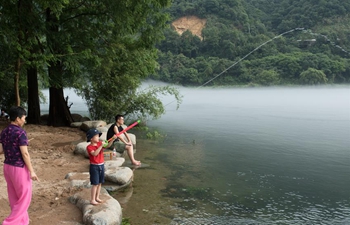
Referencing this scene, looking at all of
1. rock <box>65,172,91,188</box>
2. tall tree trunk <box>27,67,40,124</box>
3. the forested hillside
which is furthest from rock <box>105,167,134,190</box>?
the forested hillside

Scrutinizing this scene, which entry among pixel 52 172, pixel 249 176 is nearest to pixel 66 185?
pixel 52 172

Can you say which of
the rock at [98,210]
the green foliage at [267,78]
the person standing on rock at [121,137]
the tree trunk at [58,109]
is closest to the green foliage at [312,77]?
the green foliage at [267,78]

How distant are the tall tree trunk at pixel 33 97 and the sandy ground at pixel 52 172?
1.05 m

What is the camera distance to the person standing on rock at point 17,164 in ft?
15.1

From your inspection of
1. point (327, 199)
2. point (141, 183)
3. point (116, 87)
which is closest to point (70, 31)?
point (116, 87)

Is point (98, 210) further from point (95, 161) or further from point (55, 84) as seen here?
point (55, 84)

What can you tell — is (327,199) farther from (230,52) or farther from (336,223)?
(230,52)

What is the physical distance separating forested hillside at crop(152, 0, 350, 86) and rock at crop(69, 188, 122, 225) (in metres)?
41.3

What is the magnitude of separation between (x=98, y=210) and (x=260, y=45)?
4223 centimetres

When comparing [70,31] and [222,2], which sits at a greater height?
[222,2]

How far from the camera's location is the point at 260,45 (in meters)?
45.1

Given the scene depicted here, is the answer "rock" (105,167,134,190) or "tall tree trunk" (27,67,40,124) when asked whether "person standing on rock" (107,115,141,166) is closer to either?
"rock" (105,167,134,190)

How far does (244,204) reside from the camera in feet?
25.0

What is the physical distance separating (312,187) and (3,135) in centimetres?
730
